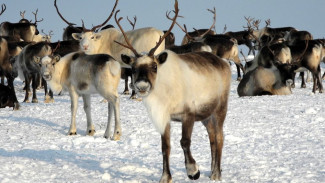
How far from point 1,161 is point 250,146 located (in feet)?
10.6

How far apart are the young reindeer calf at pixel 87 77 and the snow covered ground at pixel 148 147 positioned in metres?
0.40

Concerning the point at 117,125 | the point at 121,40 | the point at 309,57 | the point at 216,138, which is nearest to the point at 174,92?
the point at 216,138

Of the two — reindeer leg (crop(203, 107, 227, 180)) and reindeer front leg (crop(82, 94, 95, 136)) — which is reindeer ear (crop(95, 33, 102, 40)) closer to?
reindeer front leg (crop(82, 94, 95, 136))

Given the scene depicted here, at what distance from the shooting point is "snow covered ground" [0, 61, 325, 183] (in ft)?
17.6

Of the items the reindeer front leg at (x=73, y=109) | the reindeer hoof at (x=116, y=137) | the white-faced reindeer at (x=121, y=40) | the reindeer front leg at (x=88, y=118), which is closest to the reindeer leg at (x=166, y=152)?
the reindeer hoof at (x=116, y=137)

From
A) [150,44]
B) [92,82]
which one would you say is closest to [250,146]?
[92,82]

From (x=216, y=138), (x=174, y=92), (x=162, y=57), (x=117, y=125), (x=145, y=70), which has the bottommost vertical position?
(x=117, y=125)

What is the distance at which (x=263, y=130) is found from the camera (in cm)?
802

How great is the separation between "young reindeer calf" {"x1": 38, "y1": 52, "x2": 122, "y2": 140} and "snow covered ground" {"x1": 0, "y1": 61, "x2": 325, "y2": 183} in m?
0.40

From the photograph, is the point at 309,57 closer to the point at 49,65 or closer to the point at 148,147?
the point at 49,65

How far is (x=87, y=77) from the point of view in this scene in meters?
7.77

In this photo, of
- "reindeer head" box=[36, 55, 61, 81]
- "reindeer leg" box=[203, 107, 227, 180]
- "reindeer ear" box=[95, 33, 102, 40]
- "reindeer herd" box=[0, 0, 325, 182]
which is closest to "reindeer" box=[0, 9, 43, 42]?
"reindeer herd" box=[0, 0, 325, 182]

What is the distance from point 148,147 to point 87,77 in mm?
1580

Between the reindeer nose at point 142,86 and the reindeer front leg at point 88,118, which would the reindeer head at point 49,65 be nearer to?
the reindeer front leg at point 88,118
